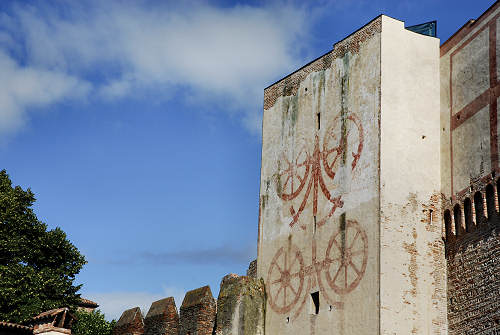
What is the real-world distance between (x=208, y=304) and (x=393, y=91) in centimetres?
741

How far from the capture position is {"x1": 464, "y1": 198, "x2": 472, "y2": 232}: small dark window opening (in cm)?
1681

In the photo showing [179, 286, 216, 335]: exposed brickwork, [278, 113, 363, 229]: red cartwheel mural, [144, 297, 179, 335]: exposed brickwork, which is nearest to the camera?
[278, 113, 363, 229]: red cartwheel mural

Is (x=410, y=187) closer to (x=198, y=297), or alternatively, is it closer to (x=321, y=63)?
(x=321, y=63)

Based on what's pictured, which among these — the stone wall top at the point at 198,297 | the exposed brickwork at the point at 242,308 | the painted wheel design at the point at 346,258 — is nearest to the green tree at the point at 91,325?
the stone wall top at the point at 198,297

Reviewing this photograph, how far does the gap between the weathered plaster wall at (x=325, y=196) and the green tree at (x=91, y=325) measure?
9.15m

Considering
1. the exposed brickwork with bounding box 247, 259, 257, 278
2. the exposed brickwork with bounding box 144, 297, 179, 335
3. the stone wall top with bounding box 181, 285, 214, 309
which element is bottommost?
the exposed brickwork with bounding box 144, 297, 179, 335

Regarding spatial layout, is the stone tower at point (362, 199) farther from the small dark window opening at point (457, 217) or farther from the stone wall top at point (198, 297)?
the stone wall top at point (198, 297)

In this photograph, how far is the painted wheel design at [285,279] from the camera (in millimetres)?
19203

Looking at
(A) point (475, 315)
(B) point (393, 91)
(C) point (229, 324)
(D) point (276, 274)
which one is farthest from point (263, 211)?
(A) point (475, 315)

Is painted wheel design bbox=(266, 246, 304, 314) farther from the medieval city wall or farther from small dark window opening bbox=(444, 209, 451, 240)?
the medieval city wall

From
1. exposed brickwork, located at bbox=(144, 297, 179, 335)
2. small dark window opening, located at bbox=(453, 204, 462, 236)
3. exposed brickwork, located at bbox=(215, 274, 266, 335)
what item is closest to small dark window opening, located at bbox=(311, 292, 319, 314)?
exposed brickwork, located at bbox=(215, 274, 266, 335)

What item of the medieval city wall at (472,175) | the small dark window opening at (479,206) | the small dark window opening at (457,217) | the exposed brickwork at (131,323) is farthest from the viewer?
the exposed brickwork at (131,323)

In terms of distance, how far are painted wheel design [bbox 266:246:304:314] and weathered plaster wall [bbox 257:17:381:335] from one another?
0.08 ft

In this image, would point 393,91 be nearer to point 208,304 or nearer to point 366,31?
point 366,31
